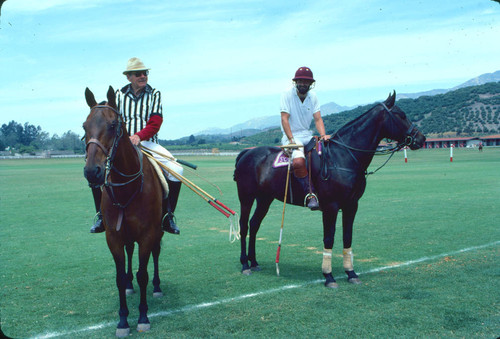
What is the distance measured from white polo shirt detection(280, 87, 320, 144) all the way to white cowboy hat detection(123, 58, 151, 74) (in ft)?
7.96

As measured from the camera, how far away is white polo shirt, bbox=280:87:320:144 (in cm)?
745

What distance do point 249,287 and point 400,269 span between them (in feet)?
8.71

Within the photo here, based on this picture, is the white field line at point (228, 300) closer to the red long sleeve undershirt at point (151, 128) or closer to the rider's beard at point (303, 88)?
the red long sleeve undershirt at point (151, 128)

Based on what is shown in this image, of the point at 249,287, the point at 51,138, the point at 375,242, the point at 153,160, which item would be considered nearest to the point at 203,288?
the point at 249,287

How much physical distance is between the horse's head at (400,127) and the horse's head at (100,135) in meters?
4.29

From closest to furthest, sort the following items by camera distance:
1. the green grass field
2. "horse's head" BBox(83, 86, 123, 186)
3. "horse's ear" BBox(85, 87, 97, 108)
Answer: "horse's head" BBox(83, 86, 123, 186) < "horse's ear" BBox(85, 87, 97, 108) < the green grass field

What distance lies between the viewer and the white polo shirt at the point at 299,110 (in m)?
7.45

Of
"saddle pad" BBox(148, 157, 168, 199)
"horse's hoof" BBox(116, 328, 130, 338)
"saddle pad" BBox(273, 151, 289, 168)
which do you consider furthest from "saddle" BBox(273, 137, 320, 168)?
"horse's hoof" BBox(116, 328, 130, 338)

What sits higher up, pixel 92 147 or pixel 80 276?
pixel 92 147

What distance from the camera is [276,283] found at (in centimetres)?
690

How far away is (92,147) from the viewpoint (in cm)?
451

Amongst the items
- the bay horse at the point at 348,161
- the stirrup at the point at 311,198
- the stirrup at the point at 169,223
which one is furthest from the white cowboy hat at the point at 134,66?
the stirrup at the point at 311,198

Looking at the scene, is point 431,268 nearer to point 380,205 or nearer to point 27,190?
point 380,205

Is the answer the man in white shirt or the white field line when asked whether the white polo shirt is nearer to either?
the man in white shirt
